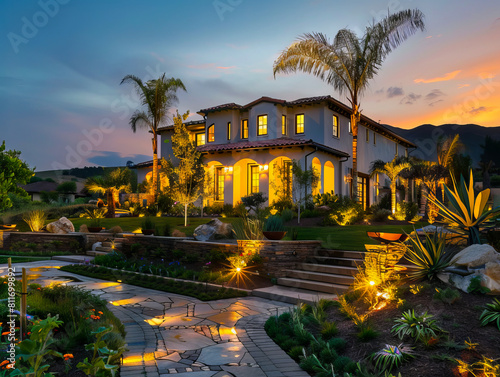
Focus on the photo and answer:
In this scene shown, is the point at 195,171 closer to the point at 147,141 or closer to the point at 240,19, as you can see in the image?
the point at 240,19

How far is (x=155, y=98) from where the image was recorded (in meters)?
25.7

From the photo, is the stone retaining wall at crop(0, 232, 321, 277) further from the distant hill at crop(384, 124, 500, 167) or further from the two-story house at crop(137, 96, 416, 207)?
the distant hill at crop(384, 124, 500, 167)

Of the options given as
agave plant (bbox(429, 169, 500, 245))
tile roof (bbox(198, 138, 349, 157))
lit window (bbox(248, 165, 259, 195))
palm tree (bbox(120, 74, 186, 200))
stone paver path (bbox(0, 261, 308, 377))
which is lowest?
stone paver path (bbox(0, 261, 308, 377))

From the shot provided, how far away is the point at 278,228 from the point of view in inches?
372

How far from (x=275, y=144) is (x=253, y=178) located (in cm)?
350

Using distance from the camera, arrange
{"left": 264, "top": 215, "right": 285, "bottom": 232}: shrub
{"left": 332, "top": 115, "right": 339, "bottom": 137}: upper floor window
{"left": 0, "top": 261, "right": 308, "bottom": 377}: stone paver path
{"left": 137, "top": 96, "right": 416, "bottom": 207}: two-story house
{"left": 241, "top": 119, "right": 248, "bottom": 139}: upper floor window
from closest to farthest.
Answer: {"left": 0, "top": 261, "right": 308, "bottom": 377}: stone paver path
{"left": 264, "top": 215, "right": 285, "bottom": 232}: shrub
{"left": 137, "top": 96, "right": 416, "bottom": 207}: two-story house
{"left": 332, "top": 115, "right": 339, "bottom": 137}: upper floor window
{"left": 241, "top": 119, "right": 248, "bottom": 139}: upper floor window

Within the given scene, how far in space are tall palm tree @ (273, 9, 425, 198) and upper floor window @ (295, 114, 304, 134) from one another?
11.5ft

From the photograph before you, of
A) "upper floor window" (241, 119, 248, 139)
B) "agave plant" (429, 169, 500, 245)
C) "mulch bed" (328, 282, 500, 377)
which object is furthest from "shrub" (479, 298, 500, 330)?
"upper floor window" (241, 119, 248, 139)

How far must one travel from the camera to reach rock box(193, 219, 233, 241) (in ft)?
40.6

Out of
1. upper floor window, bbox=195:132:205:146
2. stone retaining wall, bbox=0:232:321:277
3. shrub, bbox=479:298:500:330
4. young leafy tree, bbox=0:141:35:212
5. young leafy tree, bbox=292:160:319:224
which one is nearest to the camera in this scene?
shrub, bbox=479:298:500:330

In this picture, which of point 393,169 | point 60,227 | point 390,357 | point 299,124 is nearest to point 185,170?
point 60,227

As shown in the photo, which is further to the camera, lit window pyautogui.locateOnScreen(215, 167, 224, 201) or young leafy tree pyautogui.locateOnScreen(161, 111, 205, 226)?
lit window pyautogui.locateOnScreen(215, 167, 224, 201)

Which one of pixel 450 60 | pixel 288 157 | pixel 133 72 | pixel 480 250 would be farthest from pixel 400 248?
pixel 133 72

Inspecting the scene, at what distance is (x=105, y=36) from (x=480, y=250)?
12461mm
